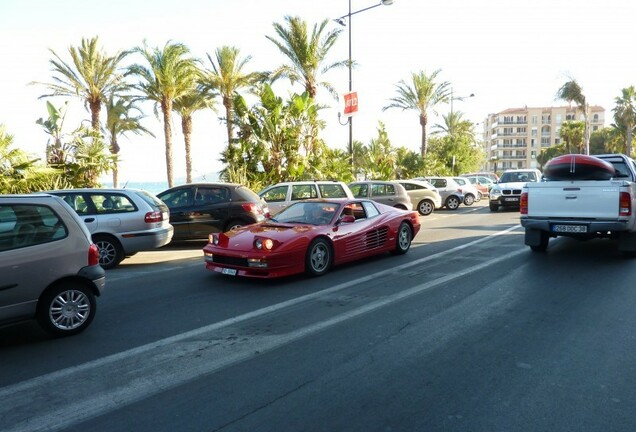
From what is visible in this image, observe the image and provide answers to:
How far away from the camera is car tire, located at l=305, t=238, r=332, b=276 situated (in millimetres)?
7738

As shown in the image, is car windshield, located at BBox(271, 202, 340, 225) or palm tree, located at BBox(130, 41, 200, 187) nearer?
car windshield, located at BBox(271, 202, 340, 225)

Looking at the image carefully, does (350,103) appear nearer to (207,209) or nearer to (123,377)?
(207,209)

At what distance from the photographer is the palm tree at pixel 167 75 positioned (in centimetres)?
2539

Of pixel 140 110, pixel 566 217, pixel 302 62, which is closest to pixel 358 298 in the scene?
pixel 566 217

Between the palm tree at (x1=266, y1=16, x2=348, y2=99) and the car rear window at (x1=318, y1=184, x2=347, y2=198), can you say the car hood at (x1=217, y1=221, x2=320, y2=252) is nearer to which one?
the car rear window at (x1=318, y1=184, x2=347, y2=198)

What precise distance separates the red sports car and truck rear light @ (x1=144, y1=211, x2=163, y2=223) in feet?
6.29

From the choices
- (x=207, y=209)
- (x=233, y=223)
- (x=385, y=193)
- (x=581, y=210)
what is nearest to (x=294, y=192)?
(x=233, y=223)

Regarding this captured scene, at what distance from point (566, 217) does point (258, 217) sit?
691 cm

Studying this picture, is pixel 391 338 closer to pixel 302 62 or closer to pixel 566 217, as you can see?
pixel 566 217

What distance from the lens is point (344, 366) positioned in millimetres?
4188

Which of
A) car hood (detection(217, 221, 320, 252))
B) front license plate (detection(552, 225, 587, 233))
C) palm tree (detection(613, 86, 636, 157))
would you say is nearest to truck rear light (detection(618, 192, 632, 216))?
front license plate (detection(552, 225, 587, 233))

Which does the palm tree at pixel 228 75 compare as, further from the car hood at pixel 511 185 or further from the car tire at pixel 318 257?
the car tire at pixel 318 257

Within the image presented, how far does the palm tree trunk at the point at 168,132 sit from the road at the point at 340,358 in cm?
2068

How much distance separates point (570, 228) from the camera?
908 cm
